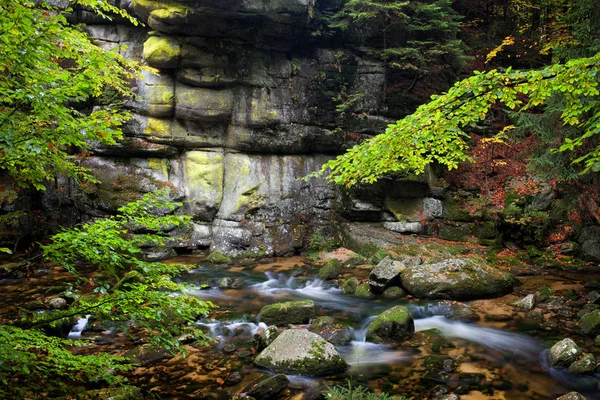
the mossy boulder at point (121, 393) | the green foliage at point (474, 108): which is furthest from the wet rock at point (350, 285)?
the green foliage at point (474, 108)

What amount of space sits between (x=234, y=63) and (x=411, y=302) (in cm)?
1251

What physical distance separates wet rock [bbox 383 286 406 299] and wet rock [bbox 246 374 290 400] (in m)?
5.26

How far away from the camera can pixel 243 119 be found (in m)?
16.2

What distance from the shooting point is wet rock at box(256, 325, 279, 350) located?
24.8 ft

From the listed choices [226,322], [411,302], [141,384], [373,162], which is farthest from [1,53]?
[411,302]

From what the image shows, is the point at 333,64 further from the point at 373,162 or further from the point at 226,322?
the point at 373,162

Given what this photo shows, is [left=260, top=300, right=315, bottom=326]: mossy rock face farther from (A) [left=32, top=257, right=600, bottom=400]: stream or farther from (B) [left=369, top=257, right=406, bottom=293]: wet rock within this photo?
(B) [left=369, top=257, right=406, bottom=293]: wet rock

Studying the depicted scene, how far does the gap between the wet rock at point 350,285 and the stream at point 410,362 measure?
1002 mm

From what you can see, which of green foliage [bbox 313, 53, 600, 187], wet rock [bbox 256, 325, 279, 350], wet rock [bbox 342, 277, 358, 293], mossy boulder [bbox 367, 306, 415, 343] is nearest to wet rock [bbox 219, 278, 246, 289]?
wet rock [bbox 342, 277, 358, 293]

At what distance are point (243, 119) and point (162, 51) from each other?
4.23 meters

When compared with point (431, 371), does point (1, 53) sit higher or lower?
higher

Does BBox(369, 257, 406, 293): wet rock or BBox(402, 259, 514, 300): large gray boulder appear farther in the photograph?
BBox(369, 257, 406, 293): wet rock

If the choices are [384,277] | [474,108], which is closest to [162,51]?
[384,277]

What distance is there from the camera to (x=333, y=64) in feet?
57.1
